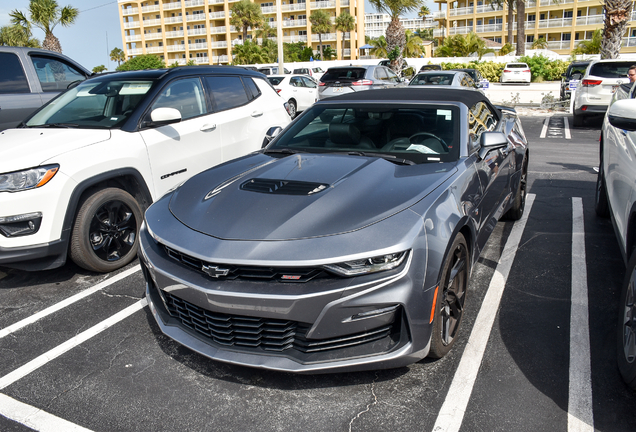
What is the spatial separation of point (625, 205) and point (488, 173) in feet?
3.18

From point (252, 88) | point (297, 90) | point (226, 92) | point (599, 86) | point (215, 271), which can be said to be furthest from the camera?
point (297, 90)

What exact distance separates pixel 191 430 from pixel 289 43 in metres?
77.9

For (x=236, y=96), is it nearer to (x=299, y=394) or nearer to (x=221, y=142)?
(x=221, y=142)

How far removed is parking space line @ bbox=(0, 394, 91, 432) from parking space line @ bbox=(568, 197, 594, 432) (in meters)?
2.43

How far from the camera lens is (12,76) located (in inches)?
277

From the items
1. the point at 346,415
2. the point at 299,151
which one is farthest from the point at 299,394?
the point at 299,151

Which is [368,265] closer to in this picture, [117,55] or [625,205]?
[625,205]

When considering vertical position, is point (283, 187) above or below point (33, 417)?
above

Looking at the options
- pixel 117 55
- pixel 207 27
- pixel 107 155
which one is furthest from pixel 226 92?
pixel 117 55

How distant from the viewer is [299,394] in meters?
2.78

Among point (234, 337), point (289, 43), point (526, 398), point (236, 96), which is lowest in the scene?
point (526, 398)

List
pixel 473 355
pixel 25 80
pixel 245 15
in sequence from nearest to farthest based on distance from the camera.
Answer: pixel 473 355, pixel 25 80, pixel 245 15

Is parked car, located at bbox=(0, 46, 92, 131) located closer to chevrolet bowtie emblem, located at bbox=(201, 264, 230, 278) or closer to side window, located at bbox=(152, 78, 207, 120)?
side window, located at bbox=(152, 78, 207, 120)

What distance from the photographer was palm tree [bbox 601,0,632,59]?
18750 millimetres
